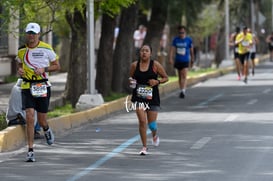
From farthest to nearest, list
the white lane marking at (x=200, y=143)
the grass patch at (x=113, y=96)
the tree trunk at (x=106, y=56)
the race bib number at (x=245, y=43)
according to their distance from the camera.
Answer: the race bib number at (x=245, y=43) < the tree trunk at (x=106, y=56) < the grass patch at (x=113, y=96) < the white lane marking at (x=200, y=143)

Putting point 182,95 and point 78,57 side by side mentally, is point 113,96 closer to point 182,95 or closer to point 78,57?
point 182,95

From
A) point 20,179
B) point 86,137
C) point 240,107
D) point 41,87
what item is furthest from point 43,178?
point 240,107

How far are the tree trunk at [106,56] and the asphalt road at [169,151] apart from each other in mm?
2939

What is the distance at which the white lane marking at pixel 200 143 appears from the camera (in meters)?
14.4

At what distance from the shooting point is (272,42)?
5084 cm

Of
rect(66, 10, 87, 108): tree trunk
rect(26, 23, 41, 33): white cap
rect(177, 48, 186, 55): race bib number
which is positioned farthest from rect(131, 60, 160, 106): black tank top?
rect(177, 48, 186, 55): race bib number

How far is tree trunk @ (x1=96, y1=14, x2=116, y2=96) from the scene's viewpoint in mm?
24844

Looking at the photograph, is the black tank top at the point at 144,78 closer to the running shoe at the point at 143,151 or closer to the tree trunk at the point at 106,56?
the running shoe at the point at 143,151

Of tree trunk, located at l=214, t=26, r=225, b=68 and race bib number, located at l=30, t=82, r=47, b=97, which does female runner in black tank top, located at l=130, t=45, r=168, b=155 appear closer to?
race bib number, located at l=30, t=82, r=47, b=97

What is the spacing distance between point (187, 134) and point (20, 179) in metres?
5.42

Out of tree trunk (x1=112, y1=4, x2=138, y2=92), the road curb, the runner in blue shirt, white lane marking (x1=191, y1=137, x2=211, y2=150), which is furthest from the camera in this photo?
tree trunk (x1=112, y1=4, x2=138, y2=92)

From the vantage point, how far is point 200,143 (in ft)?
49.0

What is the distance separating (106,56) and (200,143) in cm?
1024

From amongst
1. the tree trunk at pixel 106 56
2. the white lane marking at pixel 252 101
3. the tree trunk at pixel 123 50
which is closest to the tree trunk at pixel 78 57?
the tree trunk at pixel 106 56
